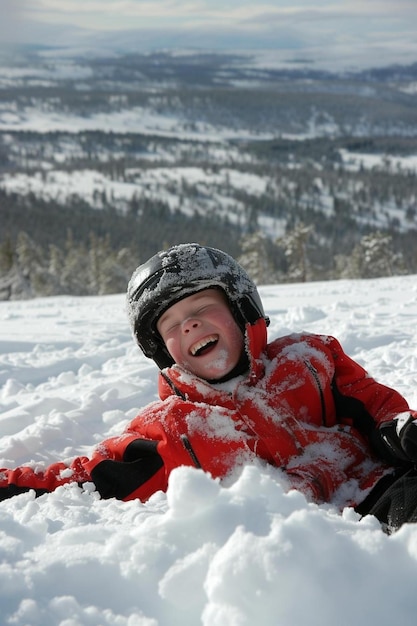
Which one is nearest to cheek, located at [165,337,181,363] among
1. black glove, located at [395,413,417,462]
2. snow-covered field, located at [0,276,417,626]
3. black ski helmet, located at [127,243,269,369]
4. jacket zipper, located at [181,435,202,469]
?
black ski helmet, located at [127,243,269,369]

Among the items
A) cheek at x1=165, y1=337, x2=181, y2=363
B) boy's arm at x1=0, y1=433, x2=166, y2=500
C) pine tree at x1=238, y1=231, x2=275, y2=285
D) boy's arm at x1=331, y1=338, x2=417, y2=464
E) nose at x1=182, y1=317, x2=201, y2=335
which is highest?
nose at x1=182, y1=317, x2=201, y2=335

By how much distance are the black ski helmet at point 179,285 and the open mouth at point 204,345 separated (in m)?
0.20

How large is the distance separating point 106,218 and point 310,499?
123284mm

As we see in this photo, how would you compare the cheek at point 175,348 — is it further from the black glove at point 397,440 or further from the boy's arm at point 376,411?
the black glove at point 397,440

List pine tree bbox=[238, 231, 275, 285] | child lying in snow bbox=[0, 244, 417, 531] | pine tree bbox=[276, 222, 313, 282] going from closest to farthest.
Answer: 1. child lying in snow bbox=[0, 244, 417, 531]
2. pine tree bbox=[276, 222, 313, 282]
3. pine tree bbox=[238, 231, 275, 285]

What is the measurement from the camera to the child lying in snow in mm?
2309

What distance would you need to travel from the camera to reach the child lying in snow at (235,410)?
231 cm

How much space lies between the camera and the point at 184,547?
130 centimetres

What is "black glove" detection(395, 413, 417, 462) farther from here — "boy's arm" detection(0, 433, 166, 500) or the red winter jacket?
"boy's arm" detection(0, 433, 166, 500)

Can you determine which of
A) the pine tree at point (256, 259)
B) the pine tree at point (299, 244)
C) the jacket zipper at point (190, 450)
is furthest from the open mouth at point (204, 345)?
the pine tree at point (256, 259)

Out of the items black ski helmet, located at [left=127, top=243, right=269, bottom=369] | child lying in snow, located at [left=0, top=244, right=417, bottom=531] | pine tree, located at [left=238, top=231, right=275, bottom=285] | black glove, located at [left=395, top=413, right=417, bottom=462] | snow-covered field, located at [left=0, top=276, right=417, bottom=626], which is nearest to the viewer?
snow-covered field, located at [left=0, top=276, right=417, bottom=626]

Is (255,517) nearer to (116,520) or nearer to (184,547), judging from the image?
(184,547)

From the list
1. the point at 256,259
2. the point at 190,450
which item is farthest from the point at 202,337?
the point at 256,259

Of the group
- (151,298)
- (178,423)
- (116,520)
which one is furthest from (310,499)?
(151,298)
